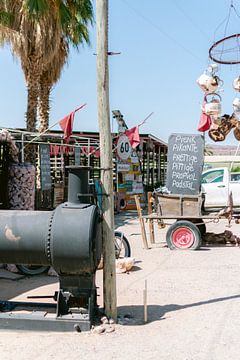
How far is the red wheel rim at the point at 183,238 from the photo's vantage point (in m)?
10.6

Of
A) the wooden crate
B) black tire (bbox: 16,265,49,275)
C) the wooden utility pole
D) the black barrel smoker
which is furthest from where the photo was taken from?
the wooden crate

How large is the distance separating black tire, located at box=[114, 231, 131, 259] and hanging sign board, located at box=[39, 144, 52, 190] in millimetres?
4252

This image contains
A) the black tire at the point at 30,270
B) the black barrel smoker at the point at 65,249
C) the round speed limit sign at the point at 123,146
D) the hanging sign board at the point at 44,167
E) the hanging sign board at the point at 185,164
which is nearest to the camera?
the black barrel smoker at the point at 65,249

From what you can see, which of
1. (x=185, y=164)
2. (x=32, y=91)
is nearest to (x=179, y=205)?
(x=185, y=164)

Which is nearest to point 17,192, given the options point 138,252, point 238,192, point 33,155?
point 138,252

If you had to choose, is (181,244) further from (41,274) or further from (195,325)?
(195,325)

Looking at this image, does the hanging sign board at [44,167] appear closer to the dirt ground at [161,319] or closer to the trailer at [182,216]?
the trailer at [182,216]

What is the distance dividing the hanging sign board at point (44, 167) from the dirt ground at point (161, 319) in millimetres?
4322

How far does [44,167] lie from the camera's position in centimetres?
1259

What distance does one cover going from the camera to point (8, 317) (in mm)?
5211

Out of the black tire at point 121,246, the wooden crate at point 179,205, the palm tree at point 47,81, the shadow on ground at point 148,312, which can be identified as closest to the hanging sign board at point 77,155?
the palm tree at point 47,81

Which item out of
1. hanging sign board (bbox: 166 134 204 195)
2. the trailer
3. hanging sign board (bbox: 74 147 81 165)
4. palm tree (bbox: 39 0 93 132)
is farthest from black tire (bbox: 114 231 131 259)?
palm tree (bbox: 39 0 93 132)

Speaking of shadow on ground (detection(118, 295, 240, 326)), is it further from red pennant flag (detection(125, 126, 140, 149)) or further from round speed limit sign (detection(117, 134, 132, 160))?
round speed limit sign (detection(117, 134, 132, 160))

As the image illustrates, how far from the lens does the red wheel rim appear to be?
10.6 meters
